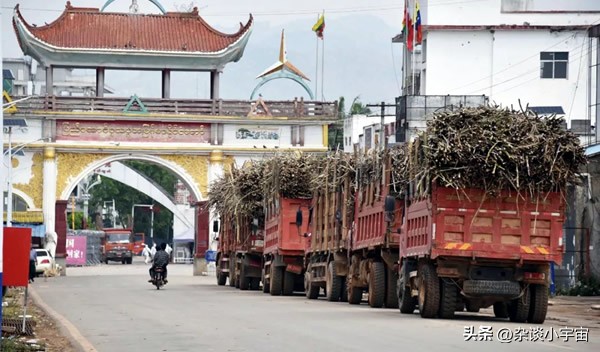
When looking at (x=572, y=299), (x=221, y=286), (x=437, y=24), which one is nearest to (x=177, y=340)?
(x=572, y=299)

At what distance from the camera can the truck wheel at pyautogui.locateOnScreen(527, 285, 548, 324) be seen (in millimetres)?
23062

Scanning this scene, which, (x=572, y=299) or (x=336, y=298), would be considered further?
(x=572, y=299)

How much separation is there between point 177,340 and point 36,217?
42.7 metres

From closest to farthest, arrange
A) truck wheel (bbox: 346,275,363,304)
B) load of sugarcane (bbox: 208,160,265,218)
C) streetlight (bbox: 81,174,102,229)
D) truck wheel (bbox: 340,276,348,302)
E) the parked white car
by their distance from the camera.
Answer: truck wheel (bbox: 346,275,363,304) < truck wheel (bbox: 340,276,348,302) < load of sugarcane (bbox: 208,160,265,218) < the parked white car < streetlight (bbox: 81,174,102,229)

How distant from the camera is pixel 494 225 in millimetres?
22875

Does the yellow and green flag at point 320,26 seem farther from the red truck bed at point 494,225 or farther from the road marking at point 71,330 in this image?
the red truck bed at point 494,225

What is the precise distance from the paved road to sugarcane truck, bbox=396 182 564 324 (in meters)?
0.49

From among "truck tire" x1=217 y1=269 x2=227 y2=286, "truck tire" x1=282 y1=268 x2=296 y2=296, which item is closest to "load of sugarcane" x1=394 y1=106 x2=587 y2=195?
"truck tire" x1=282 y1=268 x2=296 y2=296

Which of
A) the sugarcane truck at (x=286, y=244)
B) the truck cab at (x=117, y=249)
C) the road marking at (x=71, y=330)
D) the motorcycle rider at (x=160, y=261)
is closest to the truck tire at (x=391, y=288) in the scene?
the road marking at (x=71, y=330)

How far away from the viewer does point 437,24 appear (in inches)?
2621

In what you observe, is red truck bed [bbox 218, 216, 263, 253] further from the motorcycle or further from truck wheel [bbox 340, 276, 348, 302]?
truck wheel [bbox 340, 276, 348, 302]

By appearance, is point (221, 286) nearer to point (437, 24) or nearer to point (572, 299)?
point (572, 299)

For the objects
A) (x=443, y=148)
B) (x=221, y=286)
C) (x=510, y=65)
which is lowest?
(x=221, y=286)

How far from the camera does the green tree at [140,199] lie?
129m
